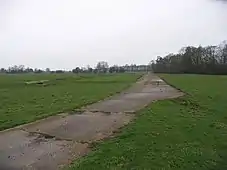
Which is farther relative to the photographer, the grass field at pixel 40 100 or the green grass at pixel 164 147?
the grass field at pixel 40 100

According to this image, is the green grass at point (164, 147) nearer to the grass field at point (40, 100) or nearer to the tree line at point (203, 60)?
the grass field at point (40, 100)

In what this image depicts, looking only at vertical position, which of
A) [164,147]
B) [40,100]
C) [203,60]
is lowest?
[40,100]

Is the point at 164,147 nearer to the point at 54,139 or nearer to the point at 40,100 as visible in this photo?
the point at 54,139

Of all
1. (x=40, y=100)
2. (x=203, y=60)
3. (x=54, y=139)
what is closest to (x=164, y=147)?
(x=54, y=139)

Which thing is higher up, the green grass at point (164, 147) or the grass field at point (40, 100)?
the green grass at point (164, 147)

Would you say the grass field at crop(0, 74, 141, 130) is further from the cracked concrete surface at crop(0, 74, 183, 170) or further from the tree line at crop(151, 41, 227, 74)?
the tree line at crop(151, 41, 227, 74)

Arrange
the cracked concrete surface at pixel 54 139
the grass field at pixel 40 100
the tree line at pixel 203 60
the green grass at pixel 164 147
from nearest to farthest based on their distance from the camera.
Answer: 1. the green grass at pixel 164 147
2. the cracked concrete surface at pixel 54 139
3. the grass field at pixel 40 100
4. the tree line at pixel 203 60

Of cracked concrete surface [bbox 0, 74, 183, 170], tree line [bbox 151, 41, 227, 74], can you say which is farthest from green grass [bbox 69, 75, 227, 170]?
tree line [bbox 151, 41, 227, 74]

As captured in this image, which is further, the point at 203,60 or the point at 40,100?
the point at 203,60

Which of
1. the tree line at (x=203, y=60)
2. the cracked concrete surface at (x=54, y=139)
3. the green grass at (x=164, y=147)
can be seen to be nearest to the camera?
the green grass at (x=164, y=147)

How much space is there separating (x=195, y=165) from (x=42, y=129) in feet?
19.4

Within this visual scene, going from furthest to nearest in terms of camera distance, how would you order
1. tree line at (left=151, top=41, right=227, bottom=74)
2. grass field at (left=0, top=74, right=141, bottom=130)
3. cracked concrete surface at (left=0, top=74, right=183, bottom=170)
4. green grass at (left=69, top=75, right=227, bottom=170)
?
tree line at (left=151, top=41, right=227, bottom=74)
grass field at (left=0, top=74, right=141, bottom=130)
cracked concrete surface at (left=0, top=74, right=183, bottom=170)
green grass at (left=69, top=75, right=227, bottom=170)

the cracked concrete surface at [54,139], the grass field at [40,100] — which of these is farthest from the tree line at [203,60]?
the cracked concrete surface at [54,139]

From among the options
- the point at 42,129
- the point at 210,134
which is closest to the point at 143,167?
the point at 210,134
